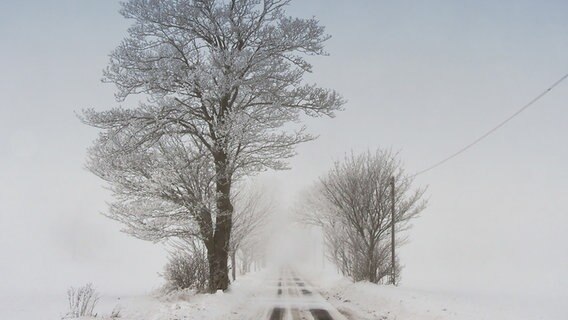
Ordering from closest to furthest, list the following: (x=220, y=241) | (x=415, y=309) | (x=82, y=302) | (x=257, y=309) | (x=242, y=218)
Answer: (x=82, y=302)
(x=415, y=309)
(x=257, y=309)
(x=220, y=241)
(x=242, y=218)

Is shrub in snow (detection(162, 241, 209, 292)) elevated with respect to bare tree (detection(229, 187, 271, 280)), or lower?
lower

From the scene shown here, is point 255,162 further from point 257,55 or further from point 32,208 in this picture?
point 32,208

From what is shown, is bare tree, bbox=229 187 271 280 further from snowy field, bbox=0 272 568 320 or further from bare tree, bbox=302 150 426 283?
bare tree, bbox=302 150 426 283

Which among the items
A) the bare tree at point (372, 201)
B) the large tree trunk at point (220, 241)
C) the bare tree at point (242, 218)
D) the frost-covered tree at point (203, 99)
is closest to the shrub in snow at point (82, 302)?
the frost-covered tree at point (203, 99)

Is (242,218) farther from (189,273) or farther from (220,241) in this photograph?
(220,241)

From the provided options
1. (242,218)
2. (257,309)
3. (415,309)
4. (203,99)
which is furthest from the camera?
(242,218)

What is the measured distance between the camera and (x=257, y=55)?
47.7 ft

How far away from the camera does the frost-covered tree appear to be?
1355 centimetres

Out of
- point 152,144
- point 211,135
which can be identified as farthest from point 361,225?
point 152,144

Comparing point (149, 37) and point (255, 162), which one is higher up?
point (149, 37)

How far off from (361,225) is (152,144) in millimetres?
12878

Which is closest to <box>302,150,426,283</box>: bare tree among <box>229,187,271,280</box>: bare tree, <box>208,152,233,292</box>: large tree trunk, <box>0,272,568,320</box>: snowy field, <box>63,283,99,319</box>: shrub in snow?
<box>229,187,271,280</box>: bare tree

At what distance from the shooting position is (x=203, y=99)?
13.6 meters

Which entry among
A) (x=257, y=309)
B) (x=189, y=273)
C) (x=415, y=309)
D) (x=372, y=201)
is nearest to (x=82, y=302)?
(x=257, y=309)
